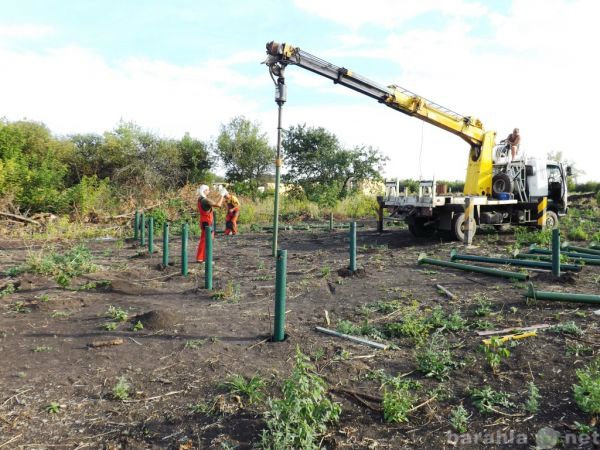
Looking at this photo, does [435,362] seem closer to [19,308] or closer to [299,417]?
[299,417]

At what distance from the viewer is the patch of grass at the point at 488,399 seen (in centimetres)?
327

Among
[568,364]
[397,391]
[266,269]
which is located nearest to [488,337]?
[568,364]

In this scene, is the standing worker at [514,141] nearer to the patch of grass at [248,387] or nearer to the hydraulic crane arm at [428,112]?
the hydraulic crane arm at [428,112]

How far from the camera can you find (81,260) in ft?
26.9

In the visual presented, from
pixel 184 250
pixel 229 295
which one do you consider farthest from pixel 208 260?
pixel 184 250

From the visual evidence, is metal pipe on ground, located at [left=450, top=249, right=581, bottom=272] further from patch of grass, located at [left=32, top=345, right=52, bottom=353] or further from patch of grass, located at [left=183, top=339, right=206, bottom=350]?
patch of grass, located at [left=32, top=345, right=52, bottom=353]

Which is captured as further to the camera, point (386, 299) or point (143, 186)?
point (143, 186)

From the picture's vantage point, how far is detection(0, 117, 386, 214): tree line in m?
17.3

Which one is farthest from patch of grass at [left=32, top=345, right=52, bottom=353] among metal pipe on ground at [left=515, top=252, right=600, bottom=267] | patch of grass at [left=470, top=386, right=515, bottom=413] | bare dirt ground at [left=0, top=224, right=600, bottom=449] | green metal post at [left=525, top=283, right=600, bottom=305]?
metal pipe on ground at [left=515, top=252, right=600, bottom=267]

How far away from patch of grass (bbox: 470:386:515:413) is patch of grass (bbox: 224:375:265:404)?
5.28 feet

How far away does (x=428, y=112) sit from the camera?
42.7 ft

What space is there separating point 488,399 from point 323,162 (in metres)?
24.2

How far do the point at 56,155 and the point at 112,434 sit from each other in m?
22.9

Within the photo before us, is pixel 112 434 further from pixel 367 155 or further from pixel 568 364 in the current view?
pixel 367 155
